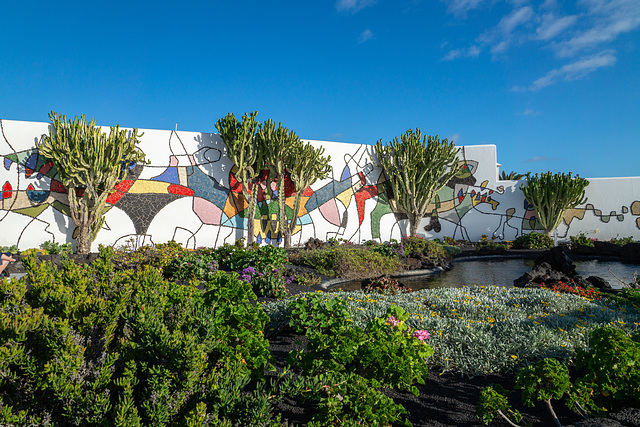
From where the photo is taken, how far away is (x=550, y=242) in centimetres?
1393

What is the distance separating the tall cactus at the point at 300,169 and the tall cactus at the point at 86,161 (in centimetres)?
432

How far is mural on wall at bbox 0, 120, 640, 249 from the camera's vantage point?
9367 millimetres

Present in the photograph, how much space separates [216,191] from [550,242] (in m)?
12.0

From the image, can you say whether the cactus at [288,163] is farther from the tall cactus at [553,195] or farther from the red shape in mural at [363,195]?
the tall cactus at [553,195]

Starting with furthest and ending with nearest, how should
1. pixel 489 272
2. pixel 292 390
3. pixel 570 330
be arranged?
pixel 489 272, pixel 570 330, pixel 292 390

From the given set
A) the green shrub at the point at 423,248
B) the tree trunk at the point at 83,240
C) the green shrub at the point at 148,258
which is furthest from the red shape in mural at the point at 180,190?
the green shrub at the point at 423,248

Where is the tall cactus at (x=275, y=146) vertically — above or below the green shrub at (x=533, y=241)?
above

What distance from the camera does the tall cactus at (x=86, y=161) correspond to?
887 centimetres

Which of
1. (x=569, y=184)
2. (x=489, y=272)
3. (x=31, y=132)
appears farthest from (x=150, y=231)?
(x=569, y=184)

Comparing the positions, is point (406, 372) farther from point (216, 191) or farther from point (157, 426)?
point (216, 191)

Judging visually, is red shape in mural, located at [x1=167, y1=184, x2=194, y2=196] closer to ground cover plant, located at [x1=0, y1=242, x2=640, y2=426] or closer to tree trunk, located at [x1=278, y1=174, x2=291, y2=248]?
tree trunk, located at [x1=278, y1=174, x2=291, y2=248]

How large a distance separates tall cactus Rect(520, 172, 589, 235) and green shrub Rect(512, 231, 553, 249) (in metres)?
0.95

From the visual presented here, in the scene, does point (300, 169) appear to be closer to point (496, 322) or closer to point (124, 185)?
point (124, 185)

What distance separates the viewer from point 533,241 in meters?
13.6
